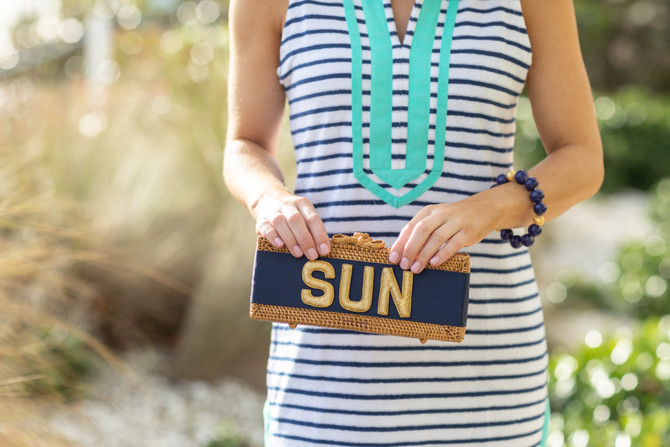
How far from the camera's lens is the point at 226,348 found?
385 cm

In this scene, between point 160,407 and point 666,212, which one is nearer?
point 160,407

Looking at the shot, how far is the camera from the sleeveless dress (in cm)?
123

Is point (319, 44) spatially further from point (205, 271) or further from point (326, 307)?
point (205, 271)

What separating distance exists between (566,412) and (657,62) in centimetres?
1369

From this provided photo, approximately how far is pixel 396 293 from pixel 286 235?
180 millimetres

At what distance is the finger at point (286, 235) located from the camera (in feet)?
3.48

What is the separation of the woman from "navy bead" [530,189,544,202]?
34mm

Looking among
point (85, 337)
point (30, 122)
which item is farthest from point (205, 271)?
point (85, 337)

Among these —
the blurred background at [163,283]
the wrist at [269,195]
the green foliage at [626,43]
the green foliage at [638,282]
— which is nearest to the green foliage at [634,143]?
the green foliage at [638,282]

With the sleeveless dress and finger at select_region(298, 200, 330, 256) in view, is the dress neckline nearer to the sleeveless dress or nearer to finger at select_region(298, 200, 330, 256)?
the sleeveless dress

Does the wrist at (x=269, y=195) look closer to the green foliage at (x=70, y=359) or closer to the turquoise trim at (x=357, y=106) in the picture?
the turquoise trim at (x=357, y=106)

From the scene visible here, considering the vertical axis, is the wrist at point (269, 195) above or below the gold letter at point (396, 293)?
above

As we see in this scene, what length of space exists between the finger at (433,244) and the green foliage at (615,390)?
1.52 metres

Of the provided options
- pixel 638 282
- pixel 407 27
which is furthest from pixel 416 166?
pixel 638 282
